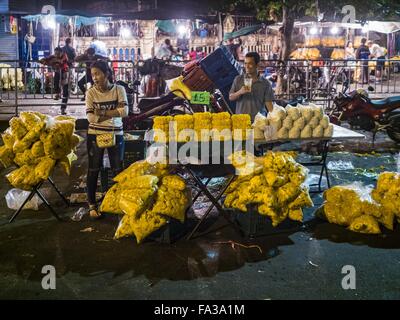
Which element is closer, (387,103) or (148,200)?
(148,200)

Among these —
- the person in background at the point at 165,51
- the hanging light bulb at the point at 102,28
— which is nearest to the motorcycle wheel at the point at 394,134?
the person in background at the point at 165,51

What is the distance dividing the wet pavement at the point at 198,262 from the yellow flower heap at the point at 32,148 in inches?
24.5

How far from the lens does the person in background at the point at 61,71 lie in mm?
14446

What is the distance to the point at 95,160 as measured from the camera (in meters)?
6.23

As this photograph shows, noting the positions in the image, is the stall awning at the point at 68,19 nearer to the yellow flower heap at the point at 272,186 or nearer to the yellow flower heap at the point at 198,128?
the yellow flower heap at the point at 198,128

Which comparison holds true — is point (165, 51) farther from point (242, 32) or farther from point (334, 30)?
point (334, 30)

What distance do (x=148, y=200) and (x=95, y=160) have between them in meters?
1.35

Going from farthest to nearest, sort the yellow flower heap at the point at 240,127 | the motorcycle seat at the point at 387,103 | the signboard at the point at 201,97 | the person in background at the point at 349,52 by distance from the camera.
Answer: the person in background at the point at 349,52 → the motorcycle seat at the point at 387,103 → the signboard at the point at 201,97 → the yellow flower heap at the point at 240,127

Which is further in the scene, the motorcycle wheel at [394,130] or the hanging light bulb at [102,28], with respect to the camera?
the hanging light bulb at [102,28]

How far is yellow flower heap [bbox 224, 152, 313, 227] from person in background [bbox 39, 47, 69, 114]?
9.62 metres

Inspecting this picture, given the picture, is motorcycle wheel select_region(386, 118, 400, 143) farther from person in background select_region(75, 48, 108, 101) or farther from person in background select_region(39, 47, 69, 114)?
person in background select_region(39, 47, 69, 114)

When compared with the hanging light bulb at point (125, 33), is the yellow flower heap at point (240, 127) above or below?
below

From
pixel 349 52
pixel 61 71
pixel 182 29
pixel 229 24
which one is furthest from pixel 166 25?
pixel 349 52
